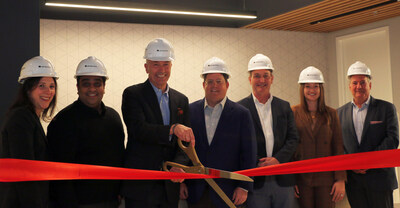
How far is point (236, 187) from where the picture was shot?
3.46 m

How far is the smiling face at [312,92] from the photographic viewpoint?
4.22 m

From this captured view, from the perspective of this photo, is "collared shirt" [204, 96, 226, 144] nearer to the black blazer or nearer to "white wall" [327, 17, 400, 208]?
the black blazer

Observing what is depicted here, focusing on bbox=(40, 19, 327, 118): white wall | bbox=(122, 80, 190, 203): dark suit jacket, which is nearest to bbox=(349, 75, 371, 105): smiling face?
bbox=(122, 80, 190, 203): dark suit jacket

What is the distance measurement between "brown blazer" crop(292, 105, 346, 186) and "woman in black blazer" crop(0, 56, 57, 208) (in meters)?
2.20

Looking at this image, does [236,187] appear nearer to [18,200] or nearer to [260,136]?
[260,136]

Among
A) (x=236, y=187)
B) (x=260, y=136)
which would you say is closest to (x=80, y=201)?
(x=236, y=187)

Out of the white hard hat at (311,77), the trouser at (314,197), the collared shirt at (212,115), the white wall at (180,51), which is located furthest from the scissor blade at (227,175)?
the white wall at (180,51)

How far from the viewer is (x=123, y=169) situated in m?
2.86

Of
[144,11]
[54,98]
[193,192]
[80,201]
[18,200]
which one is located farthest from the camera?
[144,11]

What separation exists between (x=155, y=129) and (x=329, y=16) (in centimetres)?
528

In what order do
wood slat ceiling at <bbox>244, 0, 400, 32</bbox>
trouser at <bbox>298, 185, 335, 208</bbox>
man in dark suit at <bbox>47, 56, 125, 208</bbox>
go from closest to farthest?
man in dark suit at <bbox>47, 56, 125, 208</bbox>, trouser at <bbox>298, 185, 335, 208</bbox>, wood slat ceiling at <bbox>244, 0, 400, 32</bbox>

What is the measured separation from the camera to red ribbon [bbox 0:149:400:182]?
105 inches

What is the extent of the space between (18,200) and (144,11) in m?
4.30

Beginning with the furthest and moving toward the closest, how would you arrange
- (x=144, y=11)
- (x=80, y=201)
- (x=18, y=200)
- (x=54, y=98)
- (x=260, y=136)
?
(x=144, y=11) → (x=260, y=136) → (x=54, y=98) → (x=80, y=201) → (x=18, y=200)
